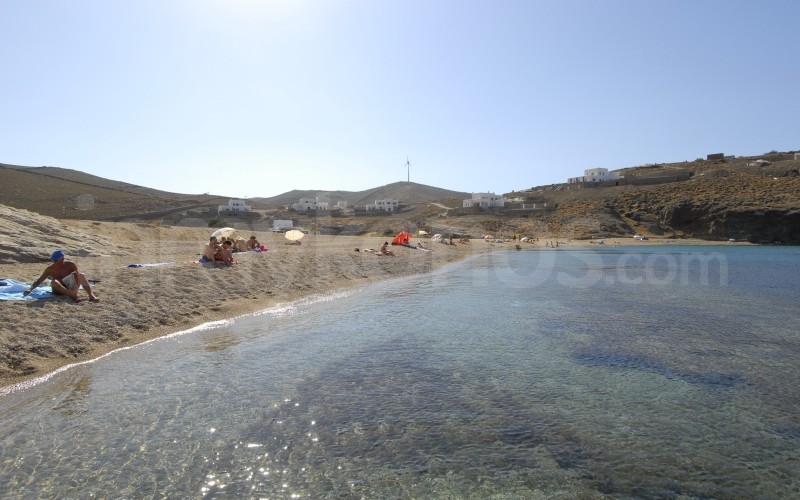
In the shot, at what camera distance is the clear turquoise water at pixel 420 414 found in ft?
15.5

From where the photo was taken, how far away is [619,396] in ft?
23.5

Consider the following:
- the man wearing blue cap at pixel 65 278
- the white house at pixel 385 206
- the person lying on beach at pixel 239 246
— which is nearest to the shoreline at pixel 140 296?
the man wearing blue cap at pixel 65 278

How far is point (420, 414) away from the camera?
6.38 metres

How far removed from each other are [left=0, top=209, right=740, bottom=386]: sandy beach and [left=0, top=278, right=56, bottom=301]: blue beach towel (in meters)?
0.35

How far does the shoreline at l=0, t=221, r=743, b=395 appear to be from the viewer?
8.17m

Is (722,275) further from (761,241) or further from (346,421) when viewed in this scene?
(761,241)

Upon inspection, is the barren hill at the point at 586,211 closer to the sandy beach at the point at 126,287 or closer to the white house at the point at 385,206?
the white house at the point at 385,206

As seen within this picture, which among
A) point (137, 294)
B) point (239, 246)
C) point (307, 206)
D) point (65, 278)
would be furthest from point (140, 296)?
point (307, 206)

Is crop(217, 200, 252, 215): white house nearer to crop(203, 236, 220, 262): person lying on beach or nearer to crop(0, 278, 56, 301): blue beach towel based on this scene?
crop(203, 236, 220, 262): person lying on beach

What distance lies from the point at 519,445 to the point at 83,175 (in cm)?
13172

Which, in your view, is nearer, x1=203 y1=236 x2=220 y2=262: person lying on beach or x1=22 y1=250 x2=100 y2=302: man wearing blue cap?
x1=22 y1=250 x2=100 y2=302: man wearing blue cap

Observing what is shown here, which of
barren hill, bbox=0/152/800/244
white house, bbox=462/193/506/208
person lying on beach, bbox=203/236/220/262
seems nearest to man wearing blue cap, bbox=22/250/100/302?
person lying on beach, bbox=203/236/220/262

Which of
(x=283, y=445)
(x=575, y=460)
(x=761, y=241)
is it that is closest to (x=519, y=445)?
(x=575, y=460)

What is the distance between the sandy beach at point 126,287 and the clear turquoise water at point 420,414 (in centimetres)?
77
